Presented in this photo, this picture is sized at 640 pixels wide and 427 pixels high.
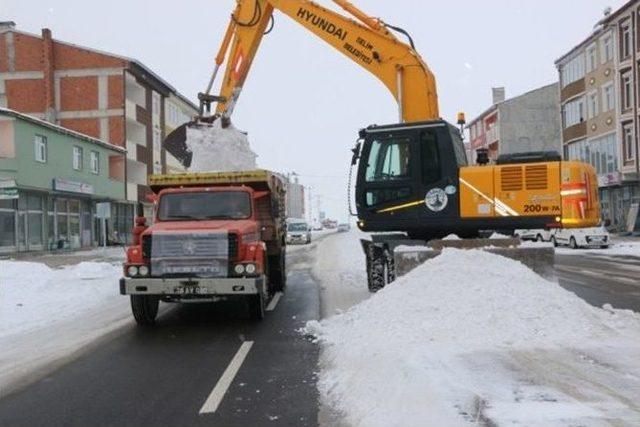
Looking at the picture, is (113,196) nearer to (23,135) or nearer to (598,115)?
(23,135)

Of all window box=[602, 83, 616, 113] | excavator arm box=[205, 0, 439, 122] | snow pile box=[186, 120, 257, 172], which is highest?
window box=[602, 83, 616, 113]

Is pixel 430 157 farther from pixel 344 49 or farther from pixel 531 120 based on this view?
pixel 531 120

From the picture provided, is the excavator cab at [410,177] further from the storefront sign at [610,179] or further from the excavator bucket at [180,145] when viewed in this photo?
the storefront sign at [610,179]

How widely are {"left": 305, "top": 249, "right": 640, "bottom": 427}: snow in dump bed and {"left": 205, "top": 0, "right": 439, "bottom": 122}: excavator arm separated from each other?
3.97 meters

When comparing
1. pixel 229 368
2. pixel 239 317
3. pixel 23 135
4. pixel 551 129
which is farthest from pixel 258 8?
pixel 551 129

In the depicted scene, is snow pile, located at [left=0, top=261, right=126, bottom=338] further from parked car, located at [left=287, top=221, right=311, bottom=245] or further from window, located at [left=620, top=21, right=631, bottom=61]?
window, located at [left=620, top=21, right=631, bottom=61]

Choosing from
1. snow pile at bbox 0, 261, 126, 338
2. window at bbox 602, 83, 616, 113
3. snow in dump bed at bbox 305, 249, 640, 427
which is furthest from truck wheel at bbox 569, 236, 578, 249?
snow in dump bed at bbox 305, 249, 640, 427

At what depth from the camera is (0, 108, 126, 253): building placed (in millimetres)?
30375

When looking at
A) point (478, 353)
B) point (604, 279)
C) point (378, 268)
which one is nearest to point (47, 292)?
point (378, 268)

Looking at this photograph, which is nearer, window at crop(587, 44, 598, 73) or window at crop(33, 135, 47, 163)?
window at crop(33, 135, 47, 163)

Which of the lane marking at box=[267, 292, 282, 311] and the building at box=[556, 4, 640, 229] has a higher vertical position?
the building at box=[556, 4, 640, 229]

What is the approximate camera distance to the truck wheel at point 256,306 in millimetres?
10812

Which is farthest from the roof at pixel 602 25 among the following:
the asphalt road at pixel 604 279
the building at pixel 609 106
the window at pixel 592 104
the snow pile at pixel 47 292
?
the snow pile at pixel 47 292

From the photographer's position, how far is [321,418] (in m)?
5.57
